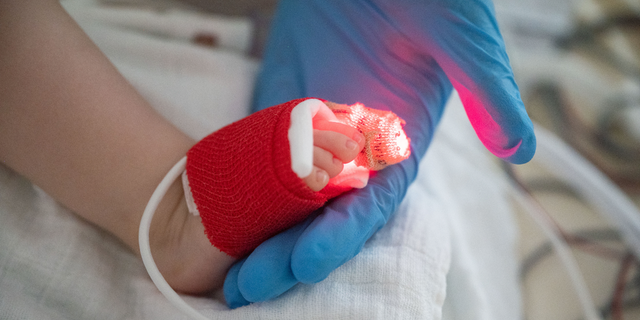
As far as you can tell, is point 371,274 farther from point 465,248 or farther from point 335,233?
point 465,248

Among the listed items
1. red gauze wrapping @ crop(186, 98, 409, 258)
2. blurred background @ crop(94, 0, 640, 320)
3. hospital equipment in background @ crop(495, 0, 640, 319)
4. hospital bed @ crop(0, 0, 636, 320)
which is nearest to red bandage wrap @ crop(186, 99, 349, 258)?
red gauze wrapping @ crop(186, 98, 409, 258)

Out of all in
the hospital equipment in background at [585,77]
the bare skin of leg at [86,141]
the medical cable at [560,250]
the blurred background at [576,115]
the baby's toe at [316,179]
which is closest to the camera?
the baby's toe at [316,179]

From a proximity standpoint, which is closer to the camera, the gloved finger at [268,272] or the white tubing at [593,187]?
the gloved finger at [268,272]

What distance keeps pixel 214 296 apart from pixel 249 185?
0.25m

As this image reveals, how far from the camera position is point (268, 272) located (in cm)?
45

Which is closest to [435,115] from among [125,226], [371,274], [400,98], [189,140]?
[400,98]

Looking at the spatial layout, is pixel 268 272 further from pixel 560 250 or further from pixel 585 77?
pixel 585 77

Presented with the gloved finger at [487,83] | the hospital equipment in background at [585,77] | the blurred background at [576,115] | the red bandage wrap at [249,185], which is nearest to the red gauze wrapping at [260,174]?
the red bandage wrap at [249,185]

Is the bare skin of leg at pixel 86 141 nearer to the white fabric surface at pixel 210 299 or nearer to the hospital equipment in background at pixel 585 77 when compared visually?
the white fabric surface at pixel 210 299

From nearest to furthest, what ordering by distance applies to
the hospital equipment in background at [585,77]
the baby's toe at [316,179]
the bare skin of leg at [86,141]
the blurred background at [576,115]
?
the baby's toe at [316,179], the bare skin of leg at [86,141], the blurred background at [576,115], the hospital equipment in background at [585,77]

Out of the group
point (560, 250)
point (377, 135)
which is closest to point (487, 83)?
point (377, 135)

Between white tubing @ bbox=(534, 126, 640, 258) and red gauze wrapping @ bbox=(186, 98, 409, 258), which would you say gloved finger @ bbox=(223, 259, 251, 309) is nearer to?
red gauze wrapping @ bbox=(186, 98, 409, 258)

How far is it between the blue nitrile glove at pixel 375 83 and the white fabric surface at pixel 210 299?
5cm

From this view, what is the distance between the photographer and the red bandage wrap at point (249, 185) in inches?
16.7
